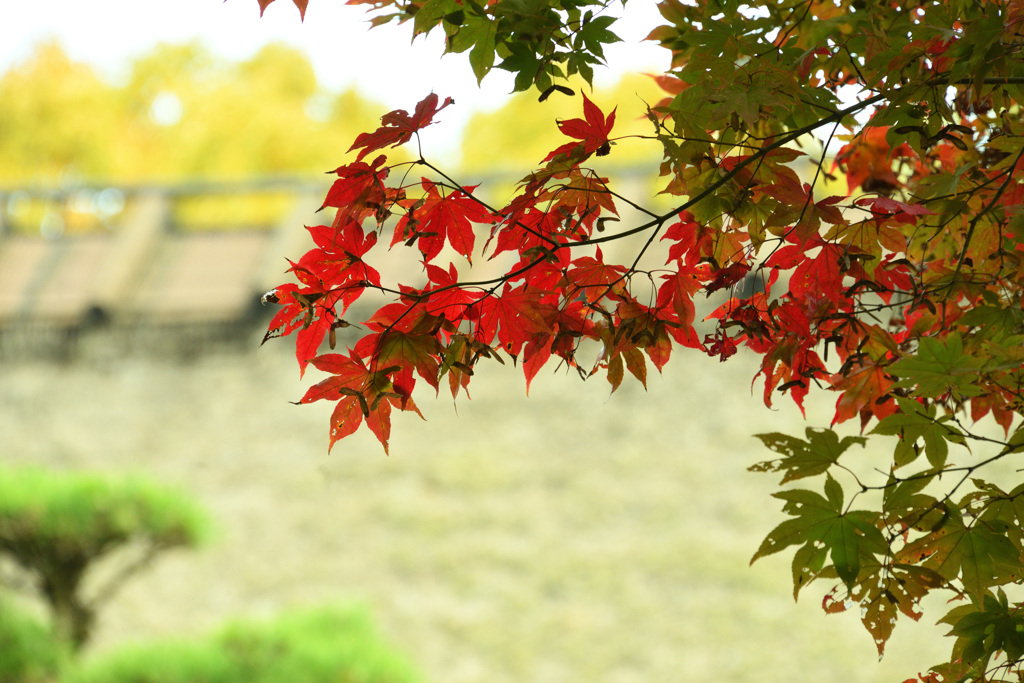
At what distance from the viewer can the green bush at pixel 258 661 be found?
105 inches

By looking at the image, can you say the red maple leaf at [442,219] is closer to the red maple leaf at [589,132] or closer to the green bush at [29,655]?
the red maple leaf at [589,132]

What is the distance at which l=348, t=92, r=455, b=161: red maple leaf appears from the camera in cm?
81

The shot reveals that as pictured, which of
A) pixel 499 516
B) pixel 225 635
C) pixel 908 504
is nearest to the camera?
pixel 908 504

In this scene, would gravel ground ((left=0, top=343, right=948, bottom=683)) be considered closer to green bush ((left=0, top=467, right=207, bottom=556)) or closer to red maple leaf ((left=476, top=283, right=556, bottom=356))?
green bush ((left=0, top=467, right=207, bottom=556))

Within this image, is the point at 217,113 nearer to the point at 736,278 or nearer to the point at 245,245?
the point at 245,245

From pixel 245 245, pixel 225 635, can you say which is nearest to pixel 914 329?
pixel 225 635

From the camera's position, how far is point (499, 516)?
14.6ft

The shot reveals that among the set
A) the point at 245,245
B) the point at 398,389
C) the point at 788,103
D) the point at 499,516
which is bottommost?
the point at 398,389

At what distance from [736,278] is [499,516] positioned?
3727 millimetres

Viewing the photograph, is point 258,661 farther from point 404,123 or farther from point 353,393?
point 404,123

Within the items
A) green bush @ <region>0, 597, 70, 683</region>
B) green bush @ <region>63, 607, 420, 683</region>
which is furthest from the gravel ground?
green bush @ <region>63, 607, 420, 683</region>

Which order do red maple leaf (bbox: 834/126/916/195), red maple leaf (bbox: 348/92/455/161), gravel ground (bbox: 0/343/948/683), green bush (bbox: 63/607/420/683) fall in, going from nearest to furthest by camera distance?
red maple leaf (bbox: 348/92/455/161), red maple leaf (bbox: 834/126/916/195), green bush (bbox: 63/607/420/683), gravel ground (bbox: 0/343/948/683)

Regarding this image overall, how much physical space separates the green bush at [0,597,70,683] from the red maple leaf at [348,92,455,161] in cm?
326

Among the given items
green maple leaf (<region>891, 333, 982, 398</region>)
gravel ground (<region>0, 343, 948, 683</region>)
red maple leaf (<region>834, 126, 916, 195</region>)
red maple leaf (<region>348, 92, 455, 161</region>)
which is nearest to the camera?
green maple leaf (<region>891, 333, 982, 398</region>)
